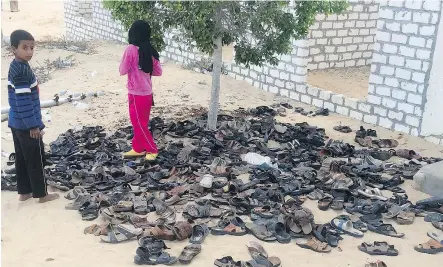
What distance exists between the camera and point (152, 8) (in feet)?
22.6

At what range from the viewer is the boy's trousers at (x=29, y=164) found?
4.88 m

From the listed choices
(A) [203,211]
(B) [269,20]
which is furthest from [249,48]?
(A) [203,211]

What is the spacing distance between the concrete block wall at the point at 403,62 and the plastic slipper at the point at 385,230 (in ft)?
11.0

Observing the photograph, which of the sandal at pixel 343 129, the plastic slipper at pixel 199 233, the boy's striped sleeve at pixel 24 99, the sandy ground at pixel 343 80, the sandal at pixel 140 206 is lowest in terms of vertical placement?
the sandal at pixel 343 129

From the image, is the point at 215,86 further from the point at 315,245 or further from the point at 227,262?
the point at 227,262

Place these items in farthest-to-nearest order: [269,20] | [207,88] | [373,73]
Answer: [207,88]
[373,73]
[269,20]

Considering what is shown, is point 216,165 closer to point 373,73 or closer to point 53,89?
point 373,73

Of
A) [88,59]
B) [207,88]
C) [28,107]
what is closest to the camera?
[28,107]

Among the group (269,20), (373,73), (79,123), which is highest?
(269,20)

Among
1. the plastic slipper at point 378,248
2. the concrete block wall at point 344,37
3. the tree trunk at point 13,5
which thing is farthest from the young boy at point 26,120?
the tree trunk at point 13,5

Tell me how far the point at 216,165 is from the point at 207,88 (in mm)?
4567

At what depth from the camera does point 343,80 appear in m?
10.4

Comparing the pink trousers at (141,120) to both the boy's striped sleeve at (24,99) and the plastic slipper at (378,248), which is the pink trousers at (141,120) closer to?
the boy's striped sleeve at (24,99)

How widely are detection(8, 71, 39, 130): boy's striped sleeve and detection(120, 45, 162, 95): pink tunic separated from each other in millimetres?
1434
